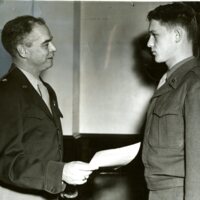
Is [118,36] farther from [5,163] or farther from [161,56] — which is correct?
[5,163]

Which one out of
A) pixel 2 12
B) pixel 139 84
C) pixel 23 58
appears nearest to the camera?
pixel 23 58

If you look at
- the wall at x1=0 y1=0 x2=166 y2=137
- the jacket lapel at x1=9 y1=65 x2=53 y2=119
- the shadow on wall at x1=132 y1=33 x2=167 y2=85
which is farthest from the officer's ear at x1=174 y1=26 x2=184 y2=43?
the wall at x1=0 y1=0 x2=166 y2=137

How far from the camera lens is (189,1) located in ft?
7.72

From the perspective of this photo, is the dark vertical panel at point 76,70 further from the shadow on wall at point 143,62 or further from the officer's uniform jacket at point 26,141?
the officer's uniform jacket at point 26,141

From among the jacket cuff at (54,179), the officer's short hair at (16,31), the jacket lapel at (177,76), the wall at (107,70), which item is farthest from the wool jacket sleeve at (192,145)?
the wall at (107,70)

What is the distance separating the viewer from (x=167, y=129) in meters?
1.42

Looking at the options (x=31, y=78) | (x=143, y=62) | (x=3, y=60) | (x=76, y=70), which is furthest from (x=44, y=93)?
(x=143, y=62)

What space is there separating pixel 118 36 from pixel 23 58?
1304 millimetres

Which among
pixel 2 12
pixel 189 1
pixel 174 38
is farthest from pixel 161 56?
pixel 2 12

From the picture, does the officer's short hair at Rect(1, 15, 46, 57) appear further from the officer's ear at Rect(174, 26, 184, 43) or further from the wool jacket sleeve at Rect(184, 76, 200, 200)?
the wool jacket sleeve at Rect(184, 76, 200, 200)

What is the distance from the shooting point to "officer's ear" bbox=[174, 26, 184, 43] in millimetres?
1551

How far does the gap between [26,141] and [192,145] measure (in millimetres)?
732

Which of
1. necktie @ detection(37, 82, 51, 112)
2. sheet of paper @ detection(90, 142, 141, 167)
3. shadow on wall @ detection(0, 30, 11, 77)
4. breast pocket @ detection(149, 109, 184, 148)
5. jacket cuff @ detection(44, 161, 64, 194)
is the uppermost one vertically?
shadow on wall @ detection(0, 30, 11, 77)

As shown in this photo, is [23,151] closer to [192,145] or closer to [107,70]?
[192,145]
